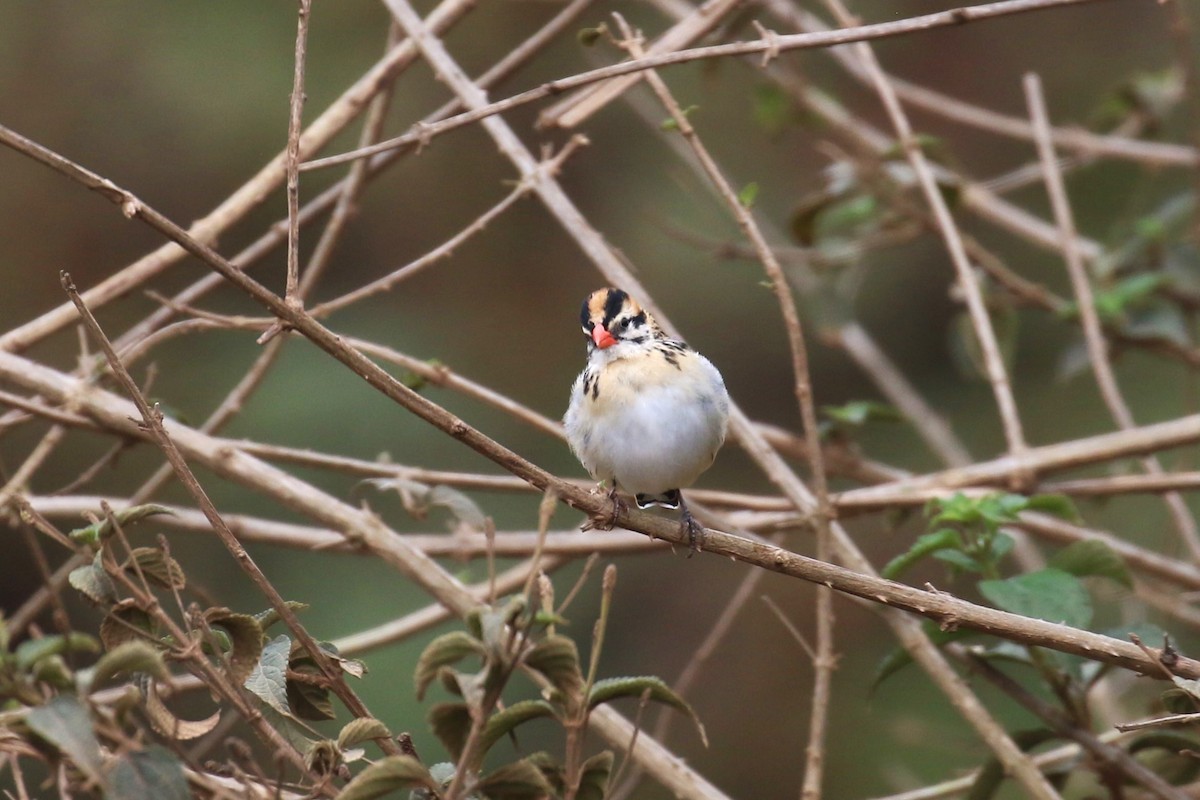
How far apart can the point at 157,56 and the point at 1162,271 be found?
5.39 metres

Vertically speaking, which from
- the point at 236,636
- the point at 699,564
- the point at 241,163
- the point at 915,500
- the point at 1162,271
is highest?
the point at 241,163

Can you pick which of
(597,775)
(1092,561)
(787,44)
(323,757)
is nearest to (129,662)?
(323,757)

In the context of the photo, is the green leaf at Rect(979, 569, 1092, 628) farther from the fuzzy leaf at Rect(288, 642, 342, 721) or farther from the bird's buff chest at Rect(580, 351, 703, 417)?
the fuzzy leaf at Rect(288, 642, 342, 721)

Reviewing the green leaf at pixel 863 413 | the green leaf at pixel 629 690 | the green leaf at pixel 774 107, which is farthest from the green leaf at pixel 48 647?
the green leaf at pixel 774 107

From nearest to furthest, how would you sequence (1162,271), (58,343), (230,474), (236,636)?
(236,636) → (230,474) → (1162,271) → (58,343)

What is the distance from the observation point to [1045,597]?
2475mm

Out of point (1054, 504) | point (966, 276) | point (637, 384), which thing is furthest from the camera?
point (966, 276)

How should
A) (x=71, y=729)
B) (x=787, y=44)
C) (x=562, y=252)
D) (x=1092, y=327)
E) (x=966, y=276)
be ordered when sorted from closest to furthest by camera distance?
(x=71, y=729), (x=787, y=44), (x=966, y=276), (x=1092, y=327), (x=562, y=252)

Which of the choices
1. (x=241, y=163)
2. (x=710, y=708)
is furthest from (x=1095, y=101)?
(x=241, y=163)

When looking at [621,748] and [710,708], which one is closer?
[621,748]

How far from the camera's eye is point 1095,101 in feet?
24.4

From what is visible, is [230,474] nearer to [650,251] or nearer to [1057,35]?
[650,251]

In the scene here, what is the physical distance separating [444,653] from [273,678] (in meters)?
0.35

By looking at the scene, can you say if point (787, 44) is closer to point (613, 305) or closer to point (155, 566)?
point (613, 305)
